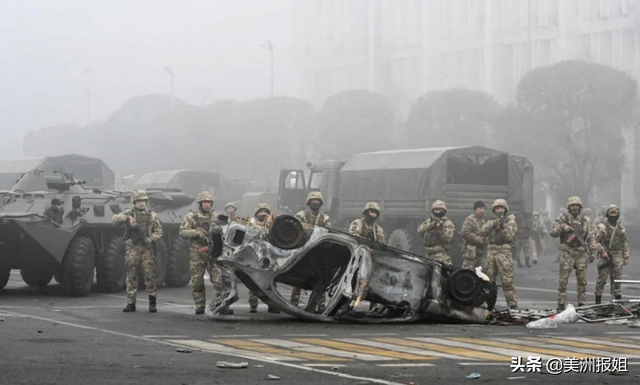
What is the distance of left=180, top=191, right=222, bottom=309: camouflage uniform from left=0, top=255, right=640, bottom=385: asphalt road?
383 mm

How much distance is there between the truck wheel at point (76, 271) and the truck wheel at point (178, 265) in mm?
3038

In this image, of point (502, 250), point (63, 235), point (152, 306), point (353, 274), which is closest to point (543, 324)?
point (353, 274)

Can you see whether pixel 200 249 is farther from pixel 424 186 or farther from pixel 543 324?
pixel 424 186

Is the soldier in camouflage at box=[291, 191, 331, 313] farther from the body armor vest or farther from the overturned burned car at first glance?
the body armor vest

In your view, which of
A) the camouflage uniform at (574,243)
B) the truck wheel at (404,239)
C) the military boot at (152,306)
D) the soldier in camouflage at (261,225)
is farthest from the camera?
the truck wheel at (404,239)

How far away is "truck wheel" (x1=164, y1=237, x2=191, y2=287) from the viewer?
23281 millimetres

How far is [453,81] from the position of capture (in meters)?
70.0

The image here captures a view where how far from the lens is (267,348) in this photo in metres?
12.3

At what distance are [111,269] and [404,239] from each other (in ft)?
31.7

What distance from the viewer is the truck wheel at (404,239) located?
2895 cm

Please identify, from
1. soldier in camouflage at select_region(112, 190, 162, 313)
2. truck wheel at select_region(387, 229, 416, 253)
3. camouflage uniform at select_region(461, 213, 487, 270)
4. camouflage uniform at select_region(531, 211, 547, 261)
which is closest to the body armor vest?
camouflage uniform at select_region(461, 213, 487, 270)

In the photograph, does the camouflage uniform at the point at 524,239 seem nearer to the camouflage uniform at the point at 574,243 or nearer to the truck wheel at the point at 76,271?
the camouflage uniform at the point at 574,243

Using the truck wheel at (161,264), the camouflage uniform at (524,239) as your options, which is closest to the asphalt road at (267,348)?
the truck wheel at (161,264)

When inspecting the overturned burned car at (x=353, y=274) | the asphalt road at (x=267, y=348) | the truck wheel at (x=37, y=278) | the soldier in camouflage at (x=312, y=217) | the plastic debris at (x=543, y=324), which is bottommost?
the asphalt road at (x=267, y=348)
